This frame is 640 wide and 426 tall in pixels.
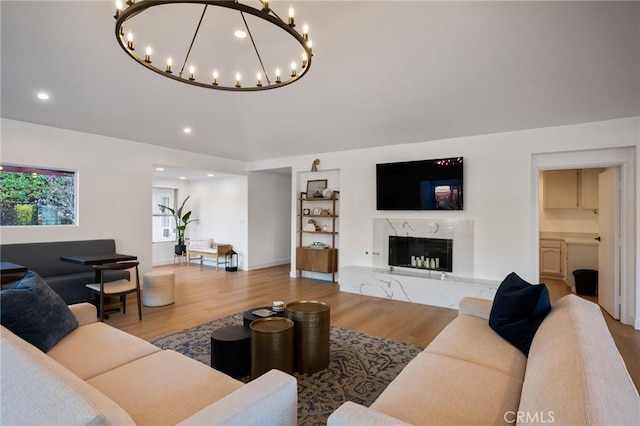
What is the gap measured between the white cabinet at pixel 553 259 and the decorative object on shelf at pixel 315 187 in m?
4.83

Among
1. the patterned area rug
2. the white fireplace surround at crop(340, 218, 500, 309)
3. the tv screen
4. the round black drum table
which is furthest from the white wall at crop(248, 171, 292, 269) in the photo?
the round black drum table

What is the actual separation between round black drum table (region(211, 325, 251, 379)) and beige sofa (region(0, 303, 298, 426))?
572 millimetres

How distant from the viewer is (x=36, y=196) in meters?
4.76

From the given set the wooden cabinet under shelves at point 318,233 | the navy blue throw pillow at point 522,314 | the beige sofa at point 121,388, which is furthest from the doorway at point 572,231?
the beige sofa at point 121,388

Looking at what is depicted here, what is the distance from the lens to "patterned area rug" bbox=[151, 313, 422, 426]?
7.55 feet

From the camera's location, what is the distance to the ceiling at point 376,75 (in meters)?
2.34

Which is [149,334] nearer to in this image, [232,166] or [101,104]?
[101,104]

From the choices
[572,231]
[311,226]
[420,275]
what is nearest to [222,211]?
[311,226]

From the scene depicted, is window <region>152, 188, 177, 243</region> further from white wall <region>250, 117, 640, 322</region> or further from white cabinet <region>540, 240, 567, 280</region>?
white cabinet <region>540, 240, 567, 280</region>

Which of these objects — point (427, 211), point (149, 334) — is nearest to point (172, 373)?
point (149, 334)

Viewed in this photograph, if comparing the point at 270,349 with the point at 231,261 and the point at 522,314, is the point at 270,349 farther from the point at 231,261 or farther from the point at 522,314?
the point at 231,261

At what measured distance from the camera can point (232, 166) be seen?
744 cm

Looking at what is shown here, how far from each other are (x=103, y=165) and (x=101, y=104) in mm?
1613

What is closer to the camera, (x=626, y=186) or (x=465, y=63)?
(x=465, y=63)
